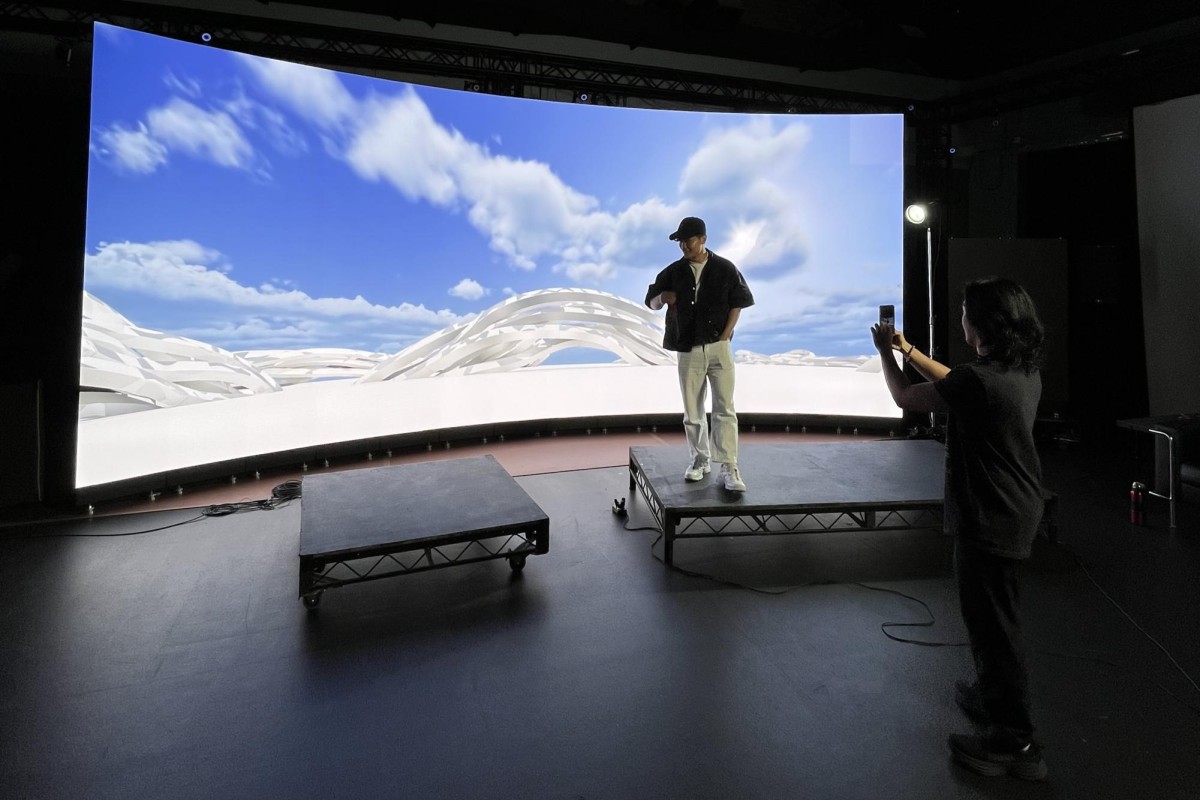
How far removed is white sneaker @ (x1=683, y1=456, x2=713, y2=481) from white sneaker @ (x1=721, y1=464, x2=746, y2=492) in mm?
194

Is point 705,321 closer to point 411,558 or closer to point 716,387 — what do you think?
point 716,387

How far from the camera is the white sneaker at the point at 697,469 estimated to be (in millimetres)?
3842

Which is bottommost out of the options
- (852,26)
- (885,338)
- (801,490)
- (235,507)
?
(235,507)

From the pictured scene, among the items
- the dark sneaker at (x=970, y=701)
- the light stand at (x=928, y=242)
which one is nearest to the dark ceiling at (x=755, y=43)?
the light stand at (x=928, y=242)

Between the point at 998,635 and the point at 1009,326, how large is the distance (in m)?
0.95

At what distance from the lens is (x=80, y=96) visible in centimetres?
409

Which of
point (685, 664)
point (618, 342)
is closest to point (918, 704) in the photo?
point (685, 664)

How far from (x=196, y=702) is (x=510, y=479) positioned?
2016 mm

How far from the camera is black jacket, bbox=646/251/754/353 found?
3676 mm

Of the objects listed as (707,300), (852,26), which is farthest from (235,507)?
(852,26)

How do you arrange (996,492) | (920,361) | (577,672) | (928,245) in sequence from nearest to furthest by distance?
(996,492)
(920,361)
(577,672)
(928,245)

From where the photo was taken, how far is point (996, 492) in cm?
175

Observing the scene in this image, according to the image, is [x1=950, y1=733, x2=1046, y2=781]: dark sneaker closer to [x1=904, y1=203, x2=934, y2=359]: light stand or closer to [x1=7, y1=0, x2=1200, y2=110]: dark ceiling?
[x1=904, y1=203, x2=934, y2=359]: light stand

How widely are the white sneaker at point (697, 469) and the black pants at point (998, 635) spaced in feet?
6.73
